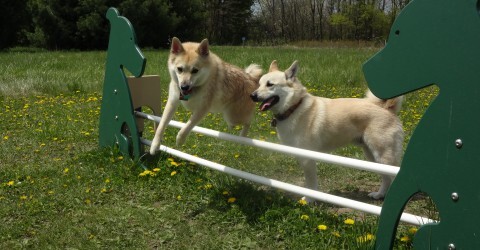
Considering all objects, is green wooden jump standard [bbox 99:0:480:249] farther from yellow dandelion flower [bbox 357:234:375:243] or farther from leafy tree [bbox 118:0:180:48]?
leafy tree [bbox 118:0:180:48]

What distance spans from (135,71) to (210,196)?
1.52 m

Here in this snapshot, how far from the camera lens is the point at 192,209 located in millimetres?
3898

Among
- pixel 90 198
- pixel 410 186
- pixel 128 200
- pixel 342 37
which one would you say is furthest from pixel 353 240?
pixel 342 37

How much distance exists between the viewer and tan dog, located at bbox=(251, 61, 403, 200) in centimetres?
391

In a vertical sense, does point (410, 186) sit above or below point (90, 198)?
above

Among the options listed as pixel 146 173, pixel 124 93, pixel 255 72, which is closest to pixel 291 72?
pixel 255 72

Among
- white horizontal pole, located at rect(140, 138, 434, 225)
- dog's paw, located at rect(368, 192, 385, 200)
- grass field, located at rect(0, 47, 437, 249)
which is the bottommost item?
dog's paw, located at rect(368, 192, 385, 200)

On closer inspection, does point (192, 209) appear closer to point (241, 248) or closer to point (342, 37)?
point (241, 248)

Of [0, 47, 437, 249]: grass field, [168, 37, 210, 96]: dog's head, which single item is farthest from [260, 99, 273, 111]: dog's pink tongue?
[0, 47, 437, 249]: grass field

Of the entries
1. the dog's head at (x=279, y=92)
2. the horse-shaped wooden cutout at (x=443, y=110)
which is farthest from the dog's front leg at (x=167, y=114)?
the horse-shaped wooden cutout at (x=443, y=110)

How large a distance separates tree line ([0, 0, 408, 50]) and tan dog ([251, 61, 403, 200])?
27.3m

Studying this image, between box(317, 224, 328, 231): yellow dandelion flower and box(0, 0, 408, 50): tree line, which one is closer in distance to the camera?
box(317, 224, 328, 231): yellow dandelion flower

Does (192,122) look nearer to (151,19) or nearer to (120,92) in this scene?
(120,92)

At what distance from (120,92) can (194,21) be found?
3010cm
